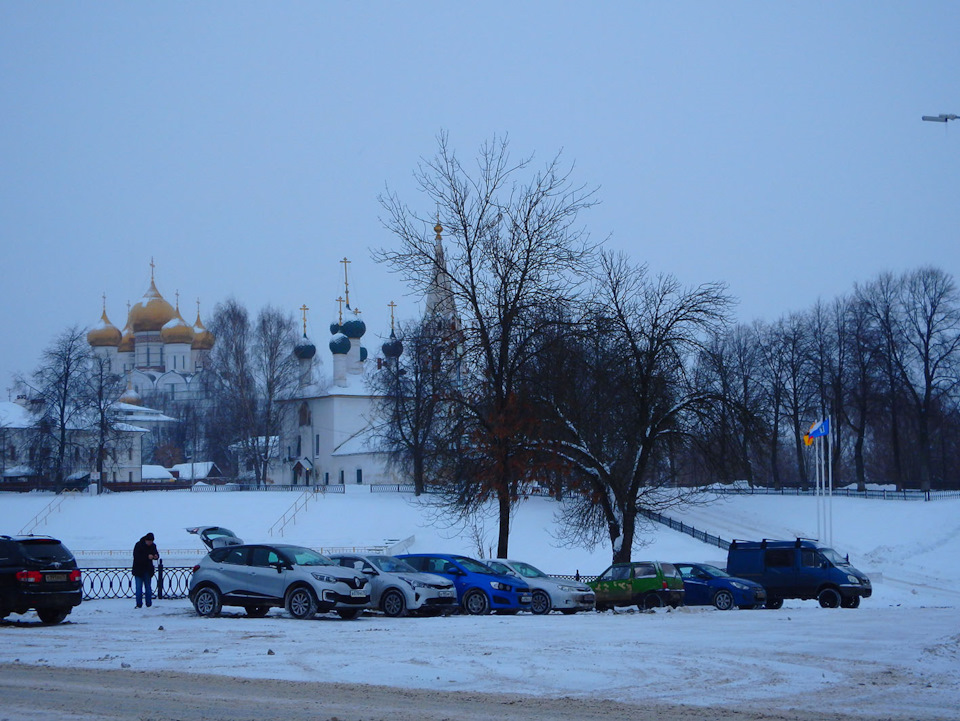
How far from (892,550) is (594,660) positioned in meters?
37.6

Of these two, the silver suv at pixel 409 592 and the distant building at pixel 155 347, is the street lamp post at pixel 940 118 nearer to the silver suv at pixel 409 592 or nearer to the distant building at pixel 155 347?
the silver suv at pixel 409 592

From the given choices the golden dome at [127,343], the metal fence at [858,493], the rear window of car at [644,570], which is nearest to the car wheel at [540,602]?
the rear window of car at [644,570]

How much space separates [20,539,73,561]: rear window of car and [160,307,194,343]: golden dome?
109796 mm

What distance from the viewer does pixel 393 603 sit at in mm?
23172

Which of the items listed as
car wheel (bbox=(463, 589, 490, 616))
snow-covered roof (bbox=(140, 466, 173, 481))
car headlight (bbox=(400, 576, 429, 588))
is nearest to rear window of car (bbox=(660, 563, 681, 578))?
car wheel (bbox=(463, 589, 490, 616))

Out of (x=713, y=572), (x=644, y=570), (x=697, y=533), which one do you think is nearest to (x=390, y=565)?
(x=644, y=570)

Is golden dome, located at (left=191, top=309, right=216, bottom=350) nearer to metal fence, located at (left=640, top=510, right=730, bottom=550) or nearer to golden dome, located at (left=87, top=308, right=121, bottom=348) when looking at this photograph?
golden dome, located at (left=87, top=308, right=121, bottom=348)

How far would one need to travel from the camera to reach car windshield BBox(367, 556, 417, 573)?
2458 centimetres

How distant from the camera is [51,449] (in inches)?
2830

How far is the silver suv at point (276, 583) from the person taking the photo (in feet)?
70.6

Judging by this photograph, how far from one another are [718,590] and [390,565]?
849cm

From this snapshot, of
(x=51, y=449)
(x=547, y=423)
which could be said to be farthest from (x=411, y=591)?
(x=51, y=449)

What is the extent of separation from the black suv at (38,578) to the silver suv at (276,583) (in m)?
2.54

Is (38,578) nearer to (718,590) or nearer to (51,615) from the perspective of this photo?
(51,615)
